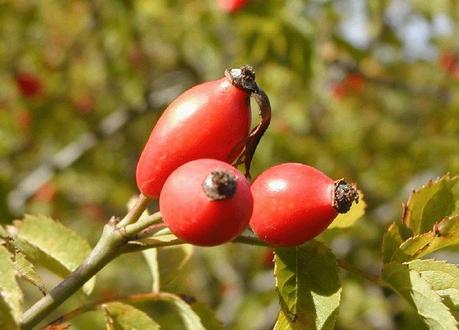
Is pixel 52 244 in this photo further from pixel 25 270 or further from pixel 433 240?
pixel 433 240

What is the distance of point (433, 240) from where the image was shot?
1552 mm

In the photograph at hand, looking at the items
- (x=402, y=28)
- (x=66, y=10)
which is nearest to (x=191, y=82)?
(x=66, y=10)

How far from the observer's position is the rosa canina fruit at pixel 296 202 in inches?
52.7

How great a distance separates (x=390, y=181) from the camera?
5254mm

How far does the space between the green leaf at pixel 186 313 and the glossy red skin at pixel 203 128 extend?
49cm

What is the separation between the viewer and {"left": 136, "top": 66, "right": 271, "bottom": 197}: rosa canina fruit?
136cm

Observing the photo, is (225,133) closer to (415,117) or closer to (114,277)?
(114,277)

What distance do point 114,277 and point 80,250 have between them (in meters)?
5.08

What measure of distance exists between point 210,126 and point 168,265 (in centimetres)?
→ 87

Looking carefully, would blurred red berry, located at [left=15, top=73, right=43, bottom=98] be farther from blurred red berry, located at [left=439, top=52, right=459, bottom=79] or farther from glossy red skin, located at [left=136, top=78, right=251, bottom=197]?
glossy red skin, located at [left=136, top=78, right=251, bottom=197]

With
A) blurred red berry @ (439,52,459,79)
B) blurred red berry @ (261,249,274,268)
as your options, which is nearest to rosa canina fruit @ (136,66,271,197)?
blurred red berry @ (261,249,274,268)

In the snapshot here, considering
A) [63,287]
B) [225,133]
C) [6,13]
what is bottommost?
[63,287]

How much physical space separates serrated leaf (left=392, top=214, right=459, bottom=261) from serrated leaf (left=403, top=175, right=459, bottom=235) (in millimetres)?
124

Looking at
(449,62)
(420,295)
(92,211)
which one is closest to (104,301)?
(420,295)
